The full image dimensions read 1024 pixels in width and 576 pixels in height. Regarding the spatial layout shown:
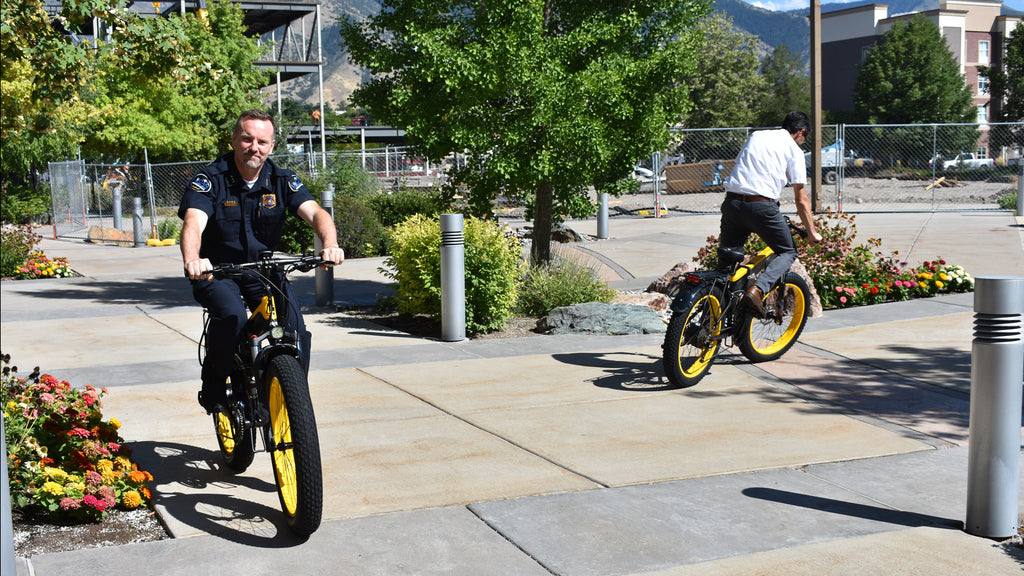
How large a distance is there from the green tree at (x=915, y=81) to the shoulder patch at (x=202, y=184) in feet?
198

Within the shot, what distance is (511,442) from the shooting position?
560cm

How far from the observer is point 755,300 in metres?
7.26

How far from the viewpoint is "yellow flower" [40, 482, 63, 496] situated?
4.31 meters

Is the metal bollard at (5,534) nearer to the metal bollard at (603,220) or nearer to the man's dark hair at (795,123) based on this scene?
the man's dark hair at (795,123)

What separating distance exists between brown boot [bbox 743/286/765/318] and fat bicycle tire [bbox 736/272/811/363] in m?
0.14

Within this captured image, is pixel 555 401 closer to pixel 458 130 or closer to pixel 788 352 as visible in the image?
pixel 788 352

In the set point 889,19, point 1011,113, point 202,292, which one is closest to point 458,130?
point 202,292

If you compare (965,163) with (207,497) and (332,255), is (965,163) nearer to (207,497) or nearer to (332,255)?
(332,255)

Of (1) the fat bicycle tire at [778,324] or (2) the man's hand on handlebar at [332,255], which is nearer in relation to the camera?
(2) the man's hand on handlebar at [332,255]

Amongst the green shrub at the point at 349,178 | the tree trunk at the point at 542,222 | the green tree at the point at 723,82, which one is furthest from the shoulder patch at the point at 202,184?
the green tree at the point at 723,82

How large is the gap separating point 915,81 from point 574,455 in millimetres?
60589

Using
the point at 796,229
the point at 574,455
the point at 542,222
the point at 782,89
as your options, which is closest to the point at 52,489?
the point at 574,455

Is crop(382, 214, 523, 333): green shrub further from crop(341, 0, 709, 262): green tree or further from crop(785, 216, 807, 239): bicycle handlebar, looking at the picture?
crop(785, 216, 807, 239): bicycle handlebar

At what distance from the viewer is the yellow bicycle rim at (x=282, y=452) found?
414 cm
